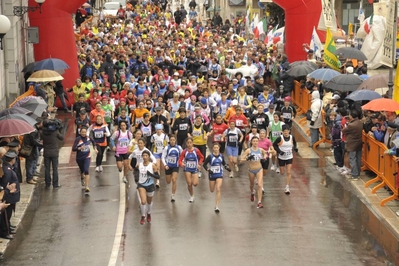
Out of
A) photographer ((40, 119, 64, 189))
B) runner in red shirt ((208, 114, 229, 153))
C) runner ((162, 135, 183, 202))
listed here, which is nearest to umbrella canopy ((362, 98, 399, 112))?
runner in red shirt ((208, 114, 229, 153))

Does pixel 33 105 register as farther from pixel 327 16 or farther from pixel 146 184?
pixel 327 16

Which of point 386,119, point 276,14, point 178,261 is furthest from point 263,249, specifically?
point 276,14

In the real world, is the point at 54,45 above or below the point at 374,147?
above

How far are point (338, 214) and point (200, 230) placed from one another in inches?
116

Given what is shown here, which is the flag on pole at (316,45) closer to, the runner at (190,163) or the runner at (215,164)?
the runner at (190,163)

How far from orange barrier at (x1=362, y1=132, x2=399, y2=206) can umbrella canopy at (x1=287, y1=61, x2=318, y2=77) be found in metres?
7.40

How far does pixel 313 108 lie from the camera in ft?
82.0

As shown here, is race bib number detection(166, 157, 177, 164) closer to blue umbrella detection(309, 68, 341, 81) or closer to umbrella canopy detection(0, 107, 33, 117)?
umbrella canopy detection(0, 107, 33, 117)

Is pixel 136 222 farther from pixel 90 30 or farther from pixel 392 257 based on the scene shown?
pixel 90 30

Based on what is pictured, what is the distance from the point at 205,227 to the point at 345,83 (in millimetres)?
8845

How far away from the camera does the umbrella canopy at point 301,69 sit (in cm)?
2874

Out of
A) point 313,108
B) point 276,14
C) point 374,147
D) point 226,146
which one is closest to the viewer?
point 374,147

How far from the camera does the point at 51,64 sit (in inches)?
1134

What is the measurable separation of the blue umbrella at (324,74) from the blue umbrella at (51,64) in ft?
25.1
